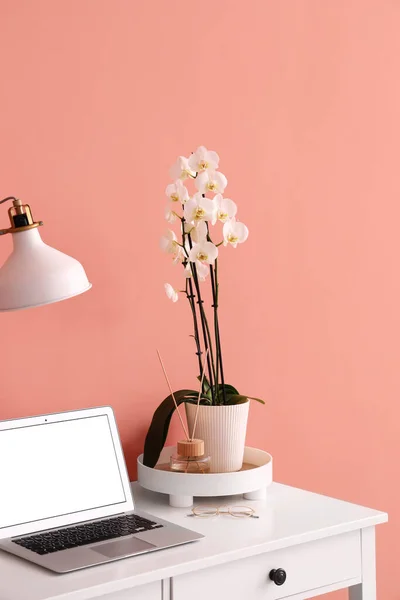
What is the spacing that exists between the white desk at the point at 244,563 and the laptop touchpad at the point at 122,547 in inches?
0.7

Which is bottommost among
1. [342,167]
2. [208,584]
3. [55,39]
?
[208,584]

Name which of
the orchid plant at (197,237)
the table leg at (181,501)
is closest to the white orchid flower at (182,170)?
the orchid plant at (197,237)

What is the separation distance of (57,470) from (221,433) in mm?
351

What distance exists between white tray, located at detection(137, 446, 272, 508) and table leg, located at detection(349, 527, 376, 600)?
0.22 metres

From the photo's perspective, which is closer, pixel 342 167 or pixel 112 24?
pixel 112 24

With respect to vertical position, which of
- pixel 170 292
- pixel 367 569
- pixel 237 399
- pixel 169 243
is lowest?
pixel 367 569

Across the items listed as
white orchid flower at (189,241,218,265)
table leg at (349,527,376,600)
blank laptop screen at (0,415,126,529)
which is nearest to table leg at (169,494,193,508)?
blank laptop screen at (0,415,126,529)

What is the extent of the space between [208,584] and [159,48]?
1.18 m

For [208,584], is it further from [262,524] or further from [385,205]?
[385,205]

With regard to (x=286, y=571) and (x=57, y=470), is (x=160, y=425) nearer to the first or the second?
(x=57, y=470)

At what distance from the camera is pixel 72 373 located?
71.6 inches

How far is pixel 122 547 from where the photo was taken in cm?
142

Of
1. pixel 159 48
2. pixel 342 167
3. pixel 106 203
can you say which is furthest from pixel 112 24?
pixel 342 167

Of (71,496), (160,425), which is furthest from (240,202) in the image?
(71,496)
